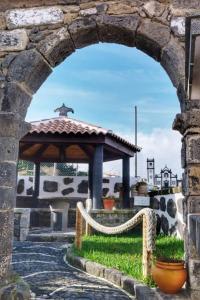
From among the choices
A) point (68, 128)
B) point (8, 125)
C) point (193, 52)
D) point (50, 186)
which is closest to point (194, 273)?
point (193, 52)

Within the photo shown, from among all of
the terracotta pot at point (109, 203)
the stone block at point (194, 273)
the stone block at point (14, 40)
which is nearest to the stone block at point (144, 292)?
the stone block at point (194, 273)

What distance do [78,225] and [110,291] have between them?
259cm

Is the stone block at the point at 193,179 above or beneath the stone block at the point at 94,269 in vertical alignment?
above

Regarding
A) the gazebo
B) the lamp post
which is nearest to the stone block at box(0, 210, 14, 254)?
the lamp post

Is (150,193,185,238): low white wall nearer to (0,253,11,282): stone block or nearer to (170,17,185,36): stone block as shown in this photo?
(170,17,185,36): stone block

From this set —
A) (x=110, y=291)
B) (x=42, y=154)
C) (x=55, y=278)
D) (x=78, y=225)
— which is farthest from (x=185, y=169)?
(x=42, y=154)

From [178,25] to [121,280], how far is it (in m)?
3.19

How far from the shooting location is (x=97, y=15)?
11.6ft

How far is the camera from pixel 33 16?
369 centimetres

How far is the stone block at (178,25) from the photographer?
3.38m

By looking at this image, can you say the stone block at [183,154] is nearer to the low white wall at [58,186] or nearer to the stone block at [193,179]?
the stone block at [193,179]

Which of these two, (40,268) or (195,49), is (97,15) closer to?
(195,49)

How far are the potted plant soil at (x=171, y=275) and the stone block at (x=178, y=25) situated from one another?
2389 millimetres

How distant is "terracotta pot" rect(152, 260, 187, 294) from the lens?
302 centimetres
